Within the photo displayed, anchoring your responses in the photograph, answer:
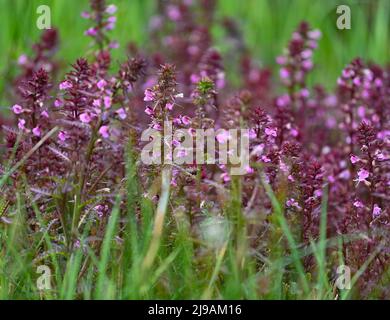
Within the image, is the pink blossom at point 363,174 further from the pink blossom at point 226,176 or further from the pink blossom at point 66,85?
the pink blossom at point 66,85

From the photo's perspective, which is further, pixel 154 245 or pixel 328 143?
pixel 328 143

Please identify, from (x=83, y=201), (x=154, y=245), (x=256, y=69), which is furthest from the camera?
(x=256, y=69)

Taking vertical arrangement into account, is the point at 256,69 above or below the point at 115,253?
above

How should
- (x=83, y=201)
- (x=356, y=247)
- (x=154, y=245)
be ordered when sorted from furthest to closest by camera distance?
(x=356, y=247) → (x=83, y=201) → (x=154, y=245)

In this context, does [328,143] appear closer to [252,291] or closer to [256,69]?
[256,69]

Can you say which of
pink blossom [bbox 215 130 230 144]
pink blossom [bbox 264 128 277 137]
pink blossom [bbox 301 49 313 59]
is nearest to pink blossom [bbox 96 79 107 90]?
pink blossom [bbox 215 130 230 144]

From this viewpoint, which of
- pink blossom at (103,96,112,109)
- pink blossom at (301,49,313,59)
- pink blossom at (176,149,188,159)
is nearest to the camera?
pink blossom at (103,96,112,109)

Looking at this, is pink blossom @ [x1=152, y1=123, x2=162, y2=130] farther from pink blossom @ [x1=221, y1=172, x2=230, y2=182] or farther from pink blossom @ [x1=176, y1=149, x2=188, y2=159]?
pink blossom @ [x1=221, y1=172, x2=230, y2=182]

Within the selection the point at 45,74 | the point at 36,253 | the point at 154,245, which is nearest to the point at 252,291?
the point at 154,245
